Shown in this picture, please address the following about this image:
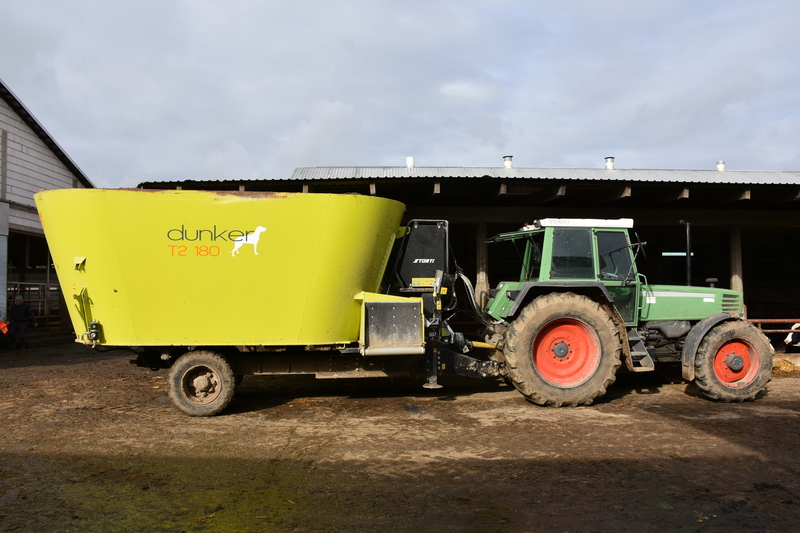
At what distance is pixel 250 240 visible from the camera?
231 inches

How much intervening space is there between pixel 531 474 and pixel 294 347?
3.23m

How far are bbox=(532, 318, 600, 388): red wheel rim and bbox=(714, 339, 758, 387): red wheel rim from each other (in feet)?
5.58

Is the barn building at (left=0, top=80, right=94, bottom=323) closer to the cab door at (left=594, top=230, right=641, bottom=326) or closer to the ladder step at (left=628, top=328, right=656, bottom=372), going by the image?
the cab door at (left=594, top=230, right=641, bottom=326)

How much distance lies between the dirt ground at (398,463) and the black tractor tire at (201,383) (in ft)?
0.63

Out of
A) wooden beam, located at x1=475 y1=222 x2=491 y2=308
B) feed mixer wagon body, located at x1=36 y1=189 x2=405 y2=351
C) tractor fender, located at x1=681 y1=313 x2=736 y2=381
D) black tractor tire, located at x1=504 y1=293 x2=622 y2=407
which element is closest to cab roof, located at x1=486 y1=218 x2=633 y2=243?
black tractor tire, located at x1=504 y1=293 x2=622 y2=407

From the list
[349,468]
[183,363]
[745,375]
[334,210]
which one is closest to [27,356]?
[183,363]

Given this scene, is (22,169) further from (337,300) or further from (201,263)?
(337,300)

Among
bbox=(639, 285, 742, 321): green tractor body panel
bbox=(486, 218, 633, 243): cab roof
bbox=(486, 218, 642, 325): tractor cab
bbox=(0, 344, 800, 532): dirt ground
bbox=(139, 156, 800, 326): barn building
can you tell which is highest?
bbox=(139, 156, 800, 326): barn building

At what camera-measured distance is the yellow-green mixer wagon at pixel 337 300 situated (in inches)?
227

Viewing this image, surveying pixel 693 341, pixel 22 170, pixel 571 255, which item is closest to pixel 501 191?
pixel 571 255

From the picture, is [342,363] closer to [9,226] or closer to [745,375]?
[745,375]

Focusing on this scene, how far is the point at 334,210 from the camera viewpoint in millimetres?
5980

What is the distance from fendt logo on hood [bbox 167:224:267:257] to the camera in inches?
227

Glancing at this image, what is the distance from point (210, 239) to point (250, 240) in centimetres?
43
